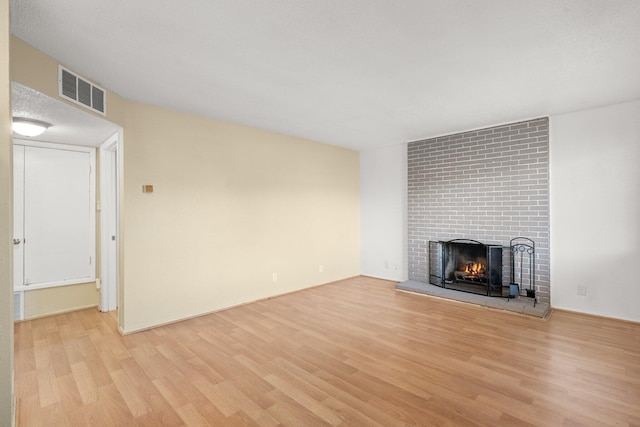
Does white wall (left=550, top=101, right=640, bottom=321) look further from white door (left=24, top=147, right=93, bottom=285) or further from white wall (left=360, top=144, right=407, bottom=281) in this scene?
white door (left=24, top=147, right=93, bottom=285)

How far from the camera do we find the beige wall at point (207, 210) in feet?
10.9

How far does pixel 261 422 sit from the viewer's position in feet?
6.23

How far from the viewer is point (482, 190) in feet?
15.0

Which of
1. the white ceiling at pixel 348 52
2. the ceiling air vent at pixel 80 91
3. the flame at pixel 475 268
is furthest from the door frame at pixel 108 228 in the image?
the flame at pixel 475 268

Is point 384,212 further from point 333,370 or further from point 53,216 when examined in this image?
point 53,216

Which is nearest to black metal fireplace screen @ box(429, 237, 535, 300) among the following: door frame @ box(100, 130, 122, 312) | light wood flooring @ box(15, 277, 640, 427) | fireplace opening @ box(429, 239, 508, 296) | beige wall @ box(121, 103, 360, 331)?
fireplace opening @ box(429, 239, 508, 296)

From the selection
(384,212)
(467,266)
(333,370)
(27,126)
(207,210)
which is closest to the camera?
(333,370)

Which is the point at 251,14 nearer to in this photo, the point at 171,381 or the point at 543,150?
the point at 171,381

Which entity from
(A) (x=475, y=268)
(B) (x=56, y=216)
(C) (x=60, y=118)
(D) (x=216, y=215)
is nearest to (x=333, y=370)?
(D) (x=216, y=215)

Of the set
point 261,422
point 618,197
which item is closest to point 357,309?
point 261,422

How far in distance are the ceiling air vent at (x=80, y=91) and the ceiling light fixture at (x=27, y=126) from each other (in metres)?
0.63

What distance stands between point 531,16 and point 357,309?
11.3 feet

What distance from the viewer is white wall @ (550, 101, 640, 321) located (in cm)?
348

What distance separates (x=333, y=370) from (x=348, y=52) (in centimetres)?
257
